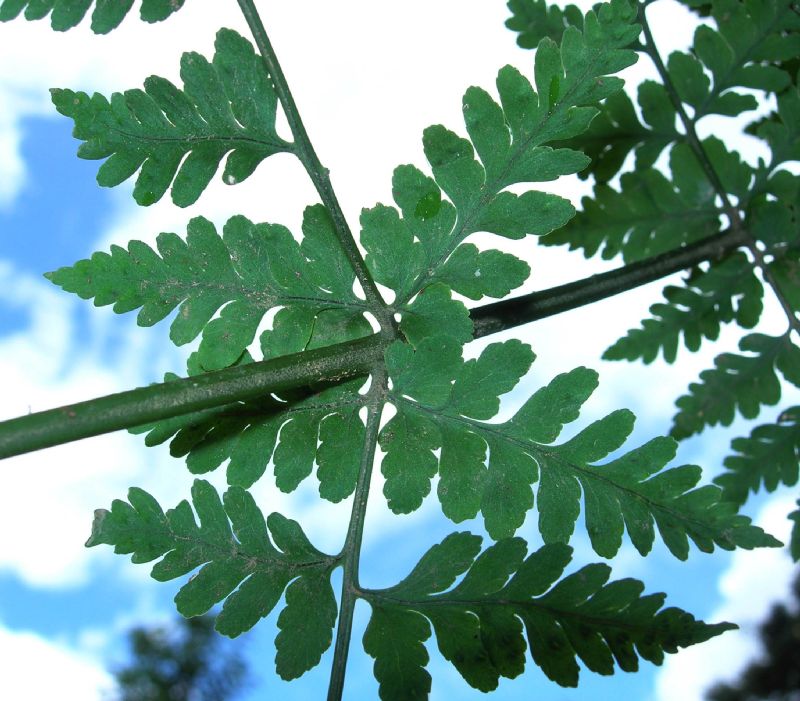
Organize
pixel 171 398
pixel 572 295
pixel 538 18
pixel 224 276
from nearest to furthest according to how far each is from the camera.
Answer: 1. pixel 171 398
2. pixel 224 276
3. pixel 572 295
4. pixel 538 18

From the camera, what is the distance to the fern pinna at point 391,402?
183 cm

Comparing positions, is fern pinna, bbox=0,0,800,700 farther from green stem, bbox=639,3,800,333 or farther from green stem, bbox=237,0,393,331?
green stem, bbox=639,3,800,333

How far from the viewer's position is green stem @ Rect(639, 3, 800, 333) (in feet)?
9.32

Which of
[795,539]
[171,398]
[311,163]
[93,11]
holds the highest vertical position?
[93,11]

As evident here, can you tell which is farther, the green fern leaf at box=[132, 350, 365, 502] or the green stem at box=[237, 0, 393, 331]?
the green fern leaf at box=[132, 350, 365, 502]

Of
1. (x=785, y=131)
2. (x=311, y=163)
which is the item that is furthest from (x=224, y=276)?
(x=785, y=131)

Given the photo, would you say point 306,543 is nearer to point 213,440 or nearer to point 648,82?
point 213,440

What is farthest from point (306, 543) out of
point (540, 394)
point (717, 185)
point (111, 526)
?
point (717, 185)

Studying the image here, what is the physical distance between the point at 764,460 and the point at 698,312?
0.59 m

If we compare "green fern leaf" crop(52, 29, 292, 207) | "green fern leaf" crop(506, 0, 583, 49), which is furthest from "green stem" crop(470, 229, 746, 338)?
"green fern leaf" crop(506, 0, 583, 49)

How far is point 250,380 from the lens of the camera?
169 centimetres

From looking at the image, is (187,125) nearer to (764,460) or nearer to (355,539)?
(355,539)

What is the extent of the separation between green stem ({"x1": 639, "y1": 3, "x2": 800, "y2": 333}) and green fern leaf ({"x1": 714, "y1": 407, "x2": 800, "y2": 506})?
15.1 inches

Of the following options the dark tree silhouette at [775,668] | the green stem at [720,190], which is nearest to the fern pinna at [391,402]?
the green stem at [720,190]
